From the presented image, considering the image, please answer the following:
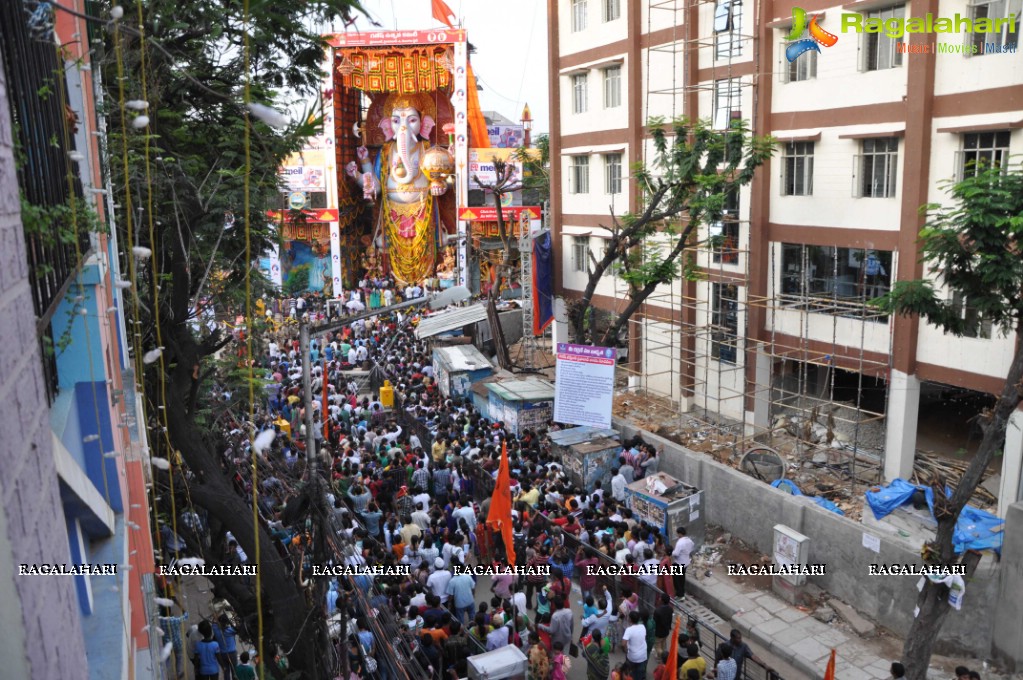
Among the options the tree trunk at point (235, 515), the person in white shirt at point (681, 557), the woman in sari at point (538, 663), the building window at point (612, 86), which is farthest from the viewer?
the building window at point (612, 86)

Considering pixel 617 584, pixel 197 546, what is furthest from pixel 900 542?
pixel 197 546

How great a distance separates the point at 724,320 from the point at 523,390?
4.68 meters

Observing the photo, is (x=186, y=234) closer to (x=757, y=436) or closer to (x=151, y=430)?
(x=151, y=430)

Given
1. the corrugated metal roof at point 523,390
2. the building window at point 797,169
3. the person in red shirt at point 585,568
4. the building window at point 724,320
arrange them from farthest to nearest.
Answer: the building window at point 724,320
the corrugated metal roof at point 523,390
the building window at point 797,169
the person in red shirt at point 585,568

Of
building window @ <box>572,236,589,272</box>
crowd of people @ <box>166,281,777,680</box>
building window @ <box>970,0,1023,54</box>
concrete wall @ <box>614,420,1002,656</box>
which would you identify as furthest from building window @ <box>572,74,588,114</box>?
concrete wall @ <box>614,420,1002,656</box>

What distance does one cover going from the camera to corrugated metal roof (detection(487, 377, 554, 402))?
1631 cm

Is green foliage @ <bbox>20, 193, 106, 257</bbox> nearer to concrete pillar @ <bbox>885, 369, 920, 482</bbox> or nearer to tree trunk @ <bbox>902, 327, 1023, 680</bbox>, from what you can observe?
tree trunk @ <bbox>902, 327, 1023, 680</bbox>

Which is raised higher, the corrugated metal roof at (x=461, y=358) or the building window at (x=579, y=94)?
the building window at (x=579, y=94)

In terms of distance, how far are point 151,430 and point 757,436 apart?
418 inches

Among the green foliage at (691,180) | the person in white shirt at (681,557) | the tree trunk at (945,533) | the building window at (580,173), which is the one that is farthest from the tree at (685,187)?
the tree trunk at (945,533)

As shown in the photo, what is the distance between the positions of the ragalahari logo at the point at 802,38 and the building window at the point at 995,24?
2.56 m

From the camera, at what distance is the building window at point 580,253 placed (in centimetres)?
2205

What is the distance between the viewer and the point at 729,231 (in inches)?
679

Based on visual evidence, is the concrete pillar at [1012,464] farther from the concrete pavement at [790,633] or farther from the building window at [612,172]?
the building window at [612,172]
